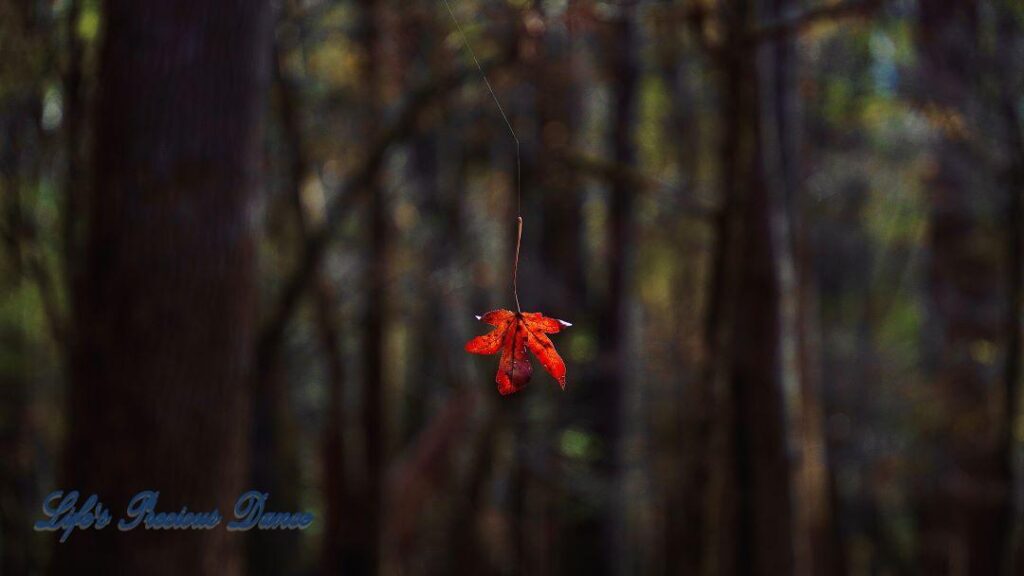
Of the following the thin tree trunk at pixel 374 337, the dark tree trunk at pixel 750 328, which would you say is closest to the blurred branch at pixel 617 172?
the dark tree trunk at pixel 750 328

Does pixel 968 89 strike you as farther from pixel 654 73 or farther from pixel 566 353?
pixel 654 73

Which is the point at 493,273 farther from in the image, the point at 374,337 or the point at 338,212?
the point at 338,212

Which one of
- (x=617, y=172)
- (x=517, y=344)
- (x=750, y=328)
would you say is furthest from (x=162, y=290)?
(x=750, y=328)

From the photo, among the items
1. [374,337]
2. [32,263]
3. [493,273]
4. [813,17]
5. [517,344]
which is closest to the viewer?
[517,344]

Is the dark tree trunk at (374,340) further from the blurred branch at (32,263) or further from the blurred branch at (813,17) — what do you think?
the blurred branch at (813,17)

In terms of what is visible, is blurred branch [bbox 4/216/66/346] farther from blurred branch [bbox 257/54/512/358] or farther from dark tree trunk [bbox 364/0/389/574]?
dark tree trunk [bbox 364/0/389/574]

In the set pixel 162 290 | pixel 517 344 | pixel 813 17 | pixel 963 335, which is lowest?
pixel 963 335

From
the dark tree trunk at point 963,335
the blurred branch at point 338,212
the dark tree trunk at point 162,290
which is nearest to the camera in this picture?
the dark tree trunk at point 162,290
